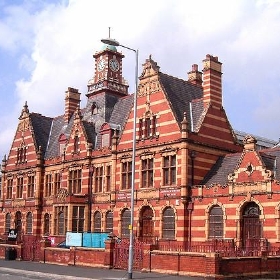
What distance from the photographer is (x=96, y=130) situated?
167 ft

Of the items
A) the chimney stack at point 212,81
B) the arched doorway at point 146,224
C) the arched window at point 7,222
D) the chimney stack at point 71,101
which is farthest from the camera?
the arched window at point 7,222

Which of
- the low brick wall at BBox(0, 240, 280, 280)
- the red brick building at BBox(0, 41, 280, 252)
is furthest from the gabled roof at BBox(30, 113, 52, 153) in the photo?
the low brick wall at BBox(0, 240, 280, 280)

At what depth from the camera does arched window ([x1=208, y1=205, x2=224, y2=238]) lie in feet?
120

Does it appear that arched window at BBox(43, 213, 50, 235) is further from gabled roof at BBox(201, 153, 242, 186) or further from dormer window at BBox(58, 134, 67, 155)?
gabled roof at BBox(201, 153, 242, 186)

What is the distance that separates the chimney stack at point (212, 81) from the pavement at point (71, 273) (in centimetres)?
1779

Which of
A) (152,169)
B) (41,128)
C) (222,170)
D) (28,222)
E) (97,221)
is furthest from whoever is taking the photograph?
(41,128)

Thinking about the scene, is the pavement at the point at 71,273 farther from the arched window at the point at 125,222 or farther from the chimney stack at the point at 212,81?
the chimney stack at the point at 212,81

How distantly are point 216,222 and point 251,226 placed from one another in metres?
2.96

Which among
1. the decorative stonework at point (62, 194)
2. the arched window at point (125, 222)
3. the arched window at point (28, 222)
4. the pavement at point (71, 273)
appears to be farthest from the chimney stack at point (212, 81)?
the arched window at point (28, 222)

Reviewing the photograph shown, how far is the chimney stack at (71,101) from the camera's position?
190 ft

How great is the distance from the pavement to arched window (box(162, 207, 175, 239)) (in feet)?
30.0

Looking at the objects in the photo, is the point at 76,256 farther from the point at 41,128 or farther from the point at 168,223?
the point at 41,128

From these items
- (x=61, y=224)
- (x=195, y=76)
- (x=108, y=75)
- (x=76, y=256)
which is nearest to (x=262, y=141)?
(x=195, y=76)

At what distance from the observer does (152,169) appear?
41812 mm
